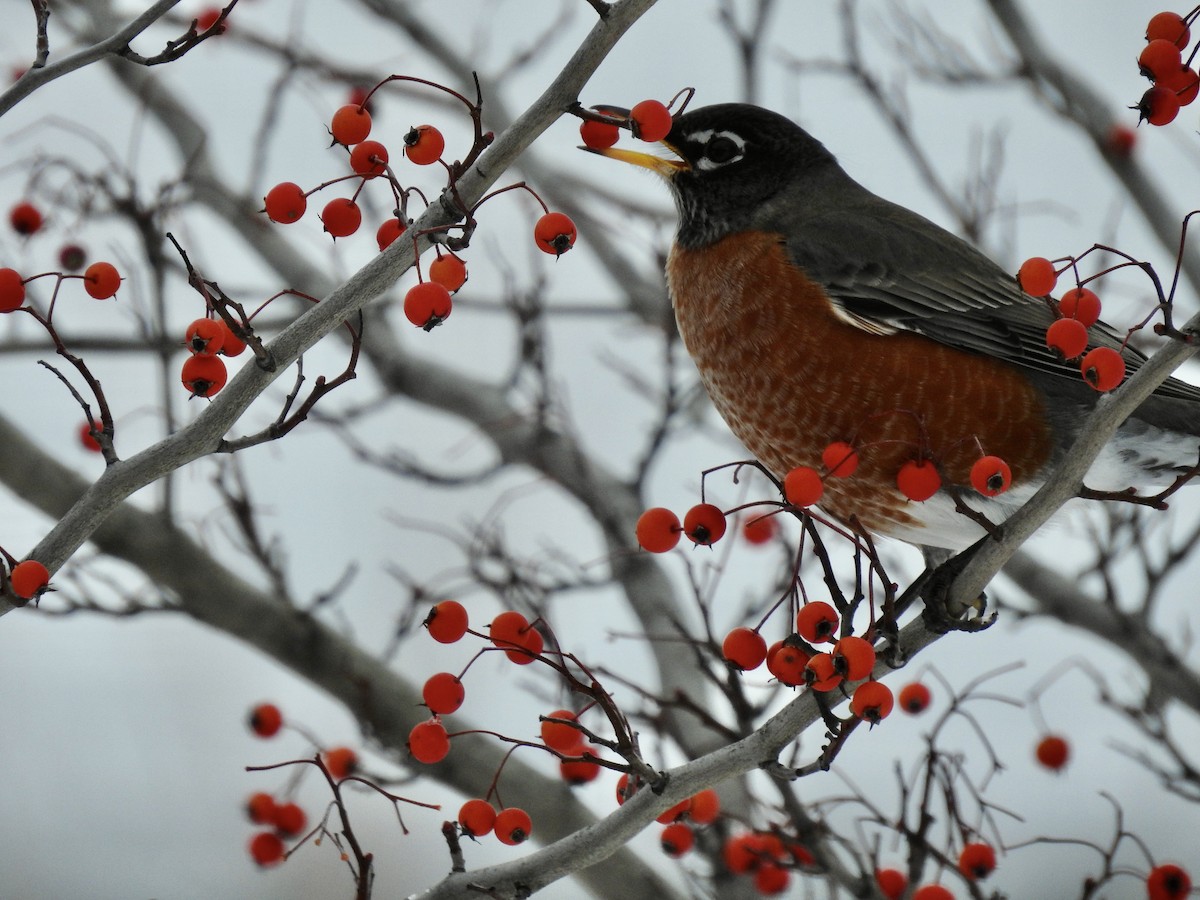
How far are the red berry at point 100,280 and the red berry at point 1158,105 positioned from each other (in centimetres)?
129

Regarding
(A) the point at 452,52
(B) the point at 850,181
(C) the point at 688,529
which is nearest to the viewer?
(C) the point at 688,529

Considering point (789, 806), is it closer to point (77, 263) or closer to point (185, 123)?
point (77, 263)

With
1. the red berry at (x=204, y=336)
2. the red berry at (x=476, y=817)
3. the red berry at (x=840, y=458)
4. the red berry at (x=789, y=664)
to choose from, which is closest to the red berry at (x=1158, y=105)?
the red berry at (x=840, y=458)

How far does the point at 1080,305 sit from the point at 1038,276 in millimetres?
84

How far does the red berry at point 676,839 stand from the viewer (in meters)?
2.28

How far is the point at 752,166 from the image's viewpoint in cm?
296

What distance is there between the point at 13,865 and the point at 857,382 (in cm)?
336

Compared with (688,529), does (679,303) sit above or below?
above

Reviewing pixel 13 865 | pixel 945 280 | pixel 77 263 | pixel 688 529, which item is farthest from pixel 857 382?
pixel 13 865

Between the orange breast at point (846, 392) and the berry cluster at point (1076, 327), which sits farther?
the orange breast at point (846, 392)

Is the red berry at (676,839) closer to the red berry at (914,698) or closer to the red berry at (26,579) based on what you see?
the red berry at (914,698)

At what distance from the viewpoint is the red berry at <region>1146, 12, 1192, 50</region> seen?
1506mm

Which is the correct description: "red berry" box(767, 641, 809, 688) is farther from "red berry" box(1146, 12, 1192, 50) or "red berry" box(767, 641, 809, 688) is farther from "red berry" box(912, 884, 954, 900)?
"red berry" box(1146, 12, 1192, 50)

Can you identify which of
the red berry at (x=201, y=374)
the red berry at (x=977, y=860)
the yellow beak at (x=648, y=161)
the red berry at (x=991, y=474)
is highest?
the yellow beak at (x=648, y=161)
